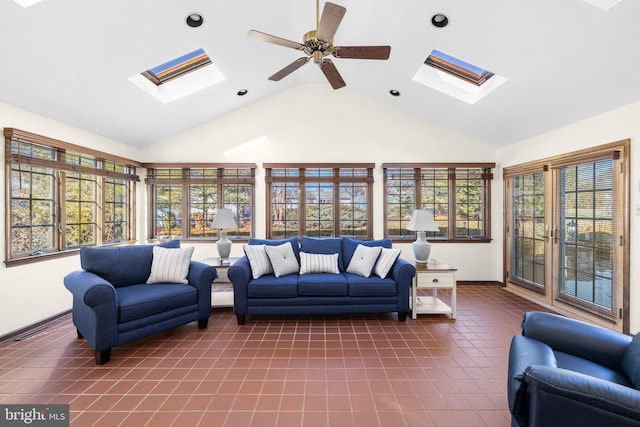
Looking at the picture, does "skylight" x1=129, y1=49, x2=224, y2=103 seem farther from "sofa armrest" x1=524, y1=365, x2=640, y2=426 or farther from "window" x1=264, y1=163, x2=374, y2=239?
"sofa armrest" x1=524, y1=365, x2=640, y2=426

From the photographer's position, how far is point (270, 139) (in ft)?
15.9

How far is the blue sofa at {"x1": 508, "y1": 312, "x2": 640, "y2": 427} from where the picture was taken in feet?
3.64

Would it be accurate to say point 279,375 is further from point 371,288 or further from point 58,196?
point 58,196

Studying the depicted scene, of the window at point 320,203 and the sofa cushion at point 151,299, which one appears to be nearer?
the sofa cushion at point 151,299

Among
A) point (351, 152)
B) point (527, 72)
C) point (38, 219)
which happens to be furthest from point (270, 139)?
point (527, 72)

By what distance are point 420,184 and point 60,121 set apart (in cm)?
509

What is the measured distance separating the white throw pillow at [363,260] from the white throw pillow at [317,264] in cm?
21

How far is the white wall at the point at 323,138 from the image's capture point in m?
4.84

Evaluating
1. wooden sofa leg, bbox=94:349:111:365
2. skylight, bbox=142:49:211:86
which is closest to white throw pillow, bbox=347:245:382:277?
wooden sofa leg, bbox=94:349:111:365

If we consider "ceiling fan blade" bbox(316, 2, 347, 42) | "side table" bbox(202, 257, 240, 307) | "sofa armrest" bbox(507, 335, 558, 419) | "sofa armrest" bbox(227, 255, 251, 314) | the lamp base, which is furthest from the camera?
the lamp base

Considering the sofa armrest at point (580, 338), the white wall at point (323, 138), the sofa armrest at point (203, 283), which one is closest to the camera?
the sofa armrest at point (580, 338)

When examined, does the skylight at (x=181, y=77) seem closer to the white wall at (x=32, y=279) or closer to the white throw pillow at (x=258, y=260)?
the white wall at (x=32, y=279)

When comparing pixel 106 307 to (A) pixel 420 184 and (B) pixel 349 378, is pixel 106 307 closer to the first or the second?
(B) pixel 349 378

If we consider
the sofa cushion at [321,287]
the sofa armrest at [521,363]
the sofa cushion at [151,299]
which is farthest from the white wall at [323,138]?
the sofa armrest at [521,363]
